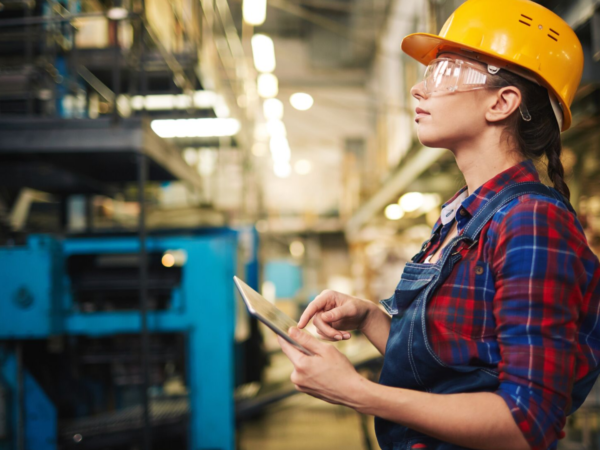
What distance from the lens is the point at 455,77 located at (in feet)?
4.62

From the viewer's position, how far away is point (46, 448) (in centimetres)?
348

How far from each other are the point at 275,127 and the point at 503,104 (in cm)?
1257

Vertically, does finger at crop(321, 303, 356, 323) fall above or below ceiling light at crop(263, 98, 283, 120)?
below

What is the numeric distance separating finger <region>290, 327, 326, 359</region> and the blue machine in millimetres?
2722

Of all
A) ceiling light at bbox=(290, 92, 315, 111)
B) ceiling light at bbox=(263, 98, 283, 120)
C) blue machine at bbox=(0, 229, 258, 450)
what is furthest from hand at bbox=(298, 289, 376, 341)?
ceiling light at bbox=(263, 98, 283, 120)

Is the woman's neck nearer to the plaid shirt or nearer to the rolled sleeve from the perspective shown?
the plaid shirt

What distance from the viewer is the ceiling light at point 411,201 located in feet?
39.1

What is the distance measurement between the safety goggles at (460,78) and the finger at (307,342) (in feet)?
2.51

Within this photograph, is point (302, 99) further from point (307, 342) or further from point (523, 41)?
point (307, 342)

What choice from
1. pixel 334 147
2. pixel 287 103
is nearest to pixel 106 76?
pixel 287 103

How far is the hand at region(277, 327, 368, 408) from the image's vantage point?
1095 mm

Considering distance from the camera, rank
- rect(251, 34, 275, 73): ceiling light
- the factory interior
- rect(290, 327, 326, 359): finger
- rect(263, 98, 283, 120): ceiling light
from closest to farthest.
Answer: rect(290, 327, 326, 359): finger, the factory interior, rect(251, 34, 275, 73): ceiling light, rect(263, 98, 283, 120): ceiling light

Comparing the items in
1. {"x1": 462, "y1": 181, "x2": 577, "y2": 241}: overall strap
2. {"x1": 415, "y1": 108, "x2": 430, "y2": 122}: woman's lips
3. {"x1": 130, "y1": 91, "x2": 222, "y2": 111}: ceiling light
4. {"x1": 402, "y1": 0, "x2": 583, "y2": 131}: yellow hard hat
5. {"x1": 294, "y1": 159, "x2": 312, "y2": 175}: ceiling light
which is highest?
{"x1": 294, "y1": 159, "x2": 312, "y2": 175}: ceiling light

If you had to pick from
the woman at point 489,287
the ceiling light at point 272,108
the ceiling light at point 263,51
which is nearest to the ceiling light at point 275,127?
the ceiling light at point 272,108
